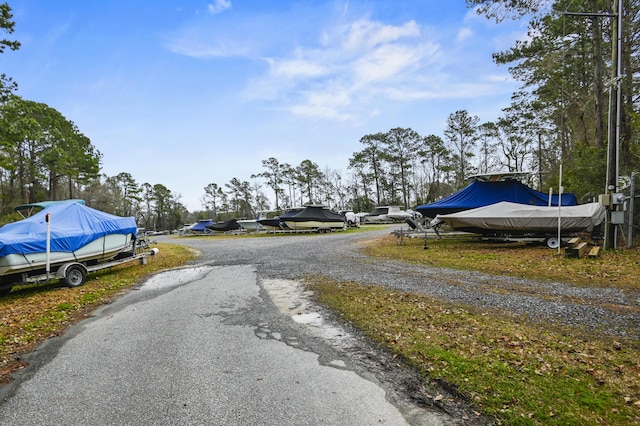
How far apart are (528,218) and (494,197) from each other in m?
3.38

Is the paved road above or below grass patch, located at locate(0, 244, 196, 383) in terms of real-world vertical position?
above

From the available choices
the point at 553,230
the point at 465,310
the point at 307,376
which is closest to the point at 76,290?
the point at 307,376

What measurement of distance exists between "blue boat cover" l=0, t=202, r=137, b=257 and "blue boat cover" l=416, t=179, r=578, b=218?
13.2 meters

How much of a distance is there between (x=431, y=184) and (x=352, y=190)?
15153 millimetres

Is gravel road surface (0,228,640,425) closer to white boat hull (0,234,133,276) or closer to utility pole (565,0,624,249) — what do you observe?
white boat hull (0,234,133,276)

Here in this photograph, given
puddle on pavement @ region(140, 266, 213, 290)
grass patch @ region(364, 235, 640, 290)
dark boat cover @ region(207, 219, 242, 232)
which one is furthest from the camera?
dark boat cover @ region(207, 219, 242, 232)

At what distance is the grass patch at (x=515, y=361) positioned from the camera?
270cm

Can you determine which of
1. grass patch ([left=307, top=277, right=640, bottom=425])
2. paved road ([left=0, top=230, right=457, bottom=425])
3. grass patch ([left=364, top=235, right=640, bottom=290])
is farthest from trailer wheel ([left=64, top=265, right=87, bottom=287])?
grass patch ([left=364, top=235, right=640, bottom=290])

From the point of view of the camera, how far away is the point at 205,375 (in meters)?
3.52

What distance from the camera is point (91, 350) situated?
14.4ft

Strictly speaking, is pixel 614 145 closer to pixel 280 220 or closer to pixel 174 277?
pixel 174 277

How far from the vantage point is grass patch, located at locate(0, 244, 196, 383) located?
15.6 feet

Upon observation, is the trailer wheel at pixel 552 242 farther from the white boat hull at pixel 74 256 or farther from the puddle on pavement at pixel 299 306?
the white boat hull at pixel 74 256

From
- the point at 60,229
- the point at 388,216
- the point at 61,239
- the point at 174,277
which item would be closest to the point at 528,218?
the point at 174,277
